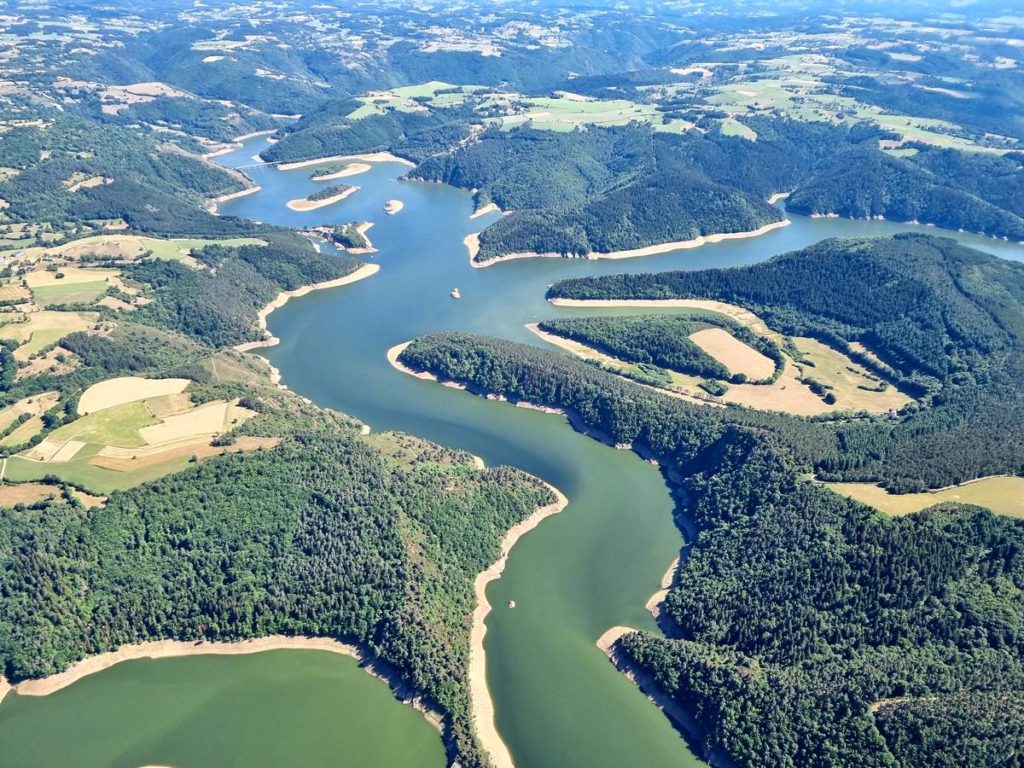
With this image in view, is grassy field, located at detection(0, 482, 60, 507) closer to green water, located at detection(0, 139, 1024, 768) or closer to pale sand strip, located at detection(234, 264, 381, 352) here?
green water, located at detection(0, 139, 1024, 768)

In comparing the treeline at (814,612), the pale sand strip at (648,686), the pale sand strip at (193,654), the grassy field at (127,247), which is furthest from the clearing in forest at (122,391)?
the treeline at (814,612)

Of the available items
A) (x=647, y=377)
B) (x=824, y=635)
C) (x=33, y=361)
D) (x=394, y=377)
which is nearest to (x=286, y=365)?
(x=394, y=377)

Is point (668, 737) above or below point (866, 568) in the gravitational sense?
below

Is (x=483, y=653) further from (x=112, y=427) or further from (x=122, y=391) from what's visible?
(x=122, y=391)

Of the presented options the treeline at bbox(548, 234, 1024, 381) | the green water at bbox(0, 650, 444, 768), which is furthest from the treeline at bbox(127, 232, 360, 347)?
the green water at bbox(0, 650, 444, 768)

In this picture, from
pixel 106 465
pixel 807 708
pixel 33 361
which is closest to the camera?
pixel 807 708

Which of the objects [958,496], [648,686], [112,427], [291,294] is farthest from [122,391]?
[958,496]

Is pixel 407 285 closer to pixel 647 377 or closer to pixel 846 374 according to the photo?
pixel 647 377

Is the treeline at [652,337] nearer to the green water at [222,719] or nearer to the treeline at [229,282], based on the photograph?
the treeline at [229,282]
